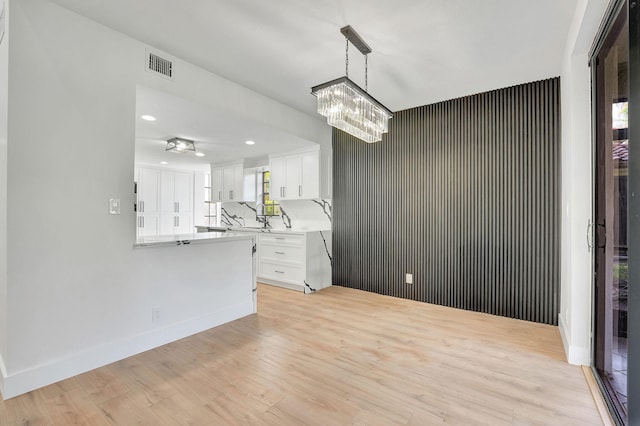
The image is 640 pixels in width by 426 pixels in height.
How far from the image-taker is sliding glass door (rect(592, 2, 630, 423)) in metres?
1.70

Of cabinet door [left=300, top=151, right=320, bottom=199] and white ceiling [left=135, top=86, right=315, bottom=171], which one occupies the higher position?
white ceiling [left=135, top=86, right=315, bottom=171]

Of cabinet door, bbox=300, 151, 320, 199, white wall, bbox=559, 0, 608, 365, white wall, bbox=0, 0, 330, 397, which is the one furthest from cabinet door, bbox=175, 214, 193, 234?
white wall, bbox=559, 0, 608, 365

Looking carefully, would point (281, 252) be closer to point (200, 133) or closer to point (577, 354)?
point (200, 133)

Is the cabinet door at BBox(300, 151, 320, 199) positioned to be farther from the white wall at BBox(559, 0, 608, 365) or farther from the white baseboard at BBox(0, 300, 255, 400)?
the white wall at BBox(559, 0, 608, 365)

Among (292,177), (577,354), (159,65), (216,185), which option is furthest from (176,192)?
(577,354)

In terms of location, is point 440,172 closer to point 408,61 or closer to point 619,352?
point 408,61

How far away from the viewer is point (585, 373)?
2.15 m

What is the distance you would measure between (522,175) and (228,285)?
337 centimetres

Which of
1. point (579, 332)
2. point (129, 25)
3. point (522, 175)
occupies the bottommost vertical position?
point (579, 332)

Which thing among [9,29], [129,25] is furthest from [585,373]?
[9,29]

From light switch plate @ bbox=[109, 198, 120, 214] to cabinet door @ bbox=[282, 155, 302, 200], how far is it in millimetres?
2831

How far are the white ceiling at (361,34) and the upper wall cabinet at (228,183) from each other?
2833 millimetres

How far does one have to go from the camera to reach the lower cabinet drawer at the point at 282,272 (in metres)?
4.48

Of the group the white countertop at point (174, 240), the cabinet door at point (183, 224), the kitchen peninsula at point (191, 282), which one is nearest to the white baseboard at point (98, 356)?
the kitchen peninsula at point (191, 282)
